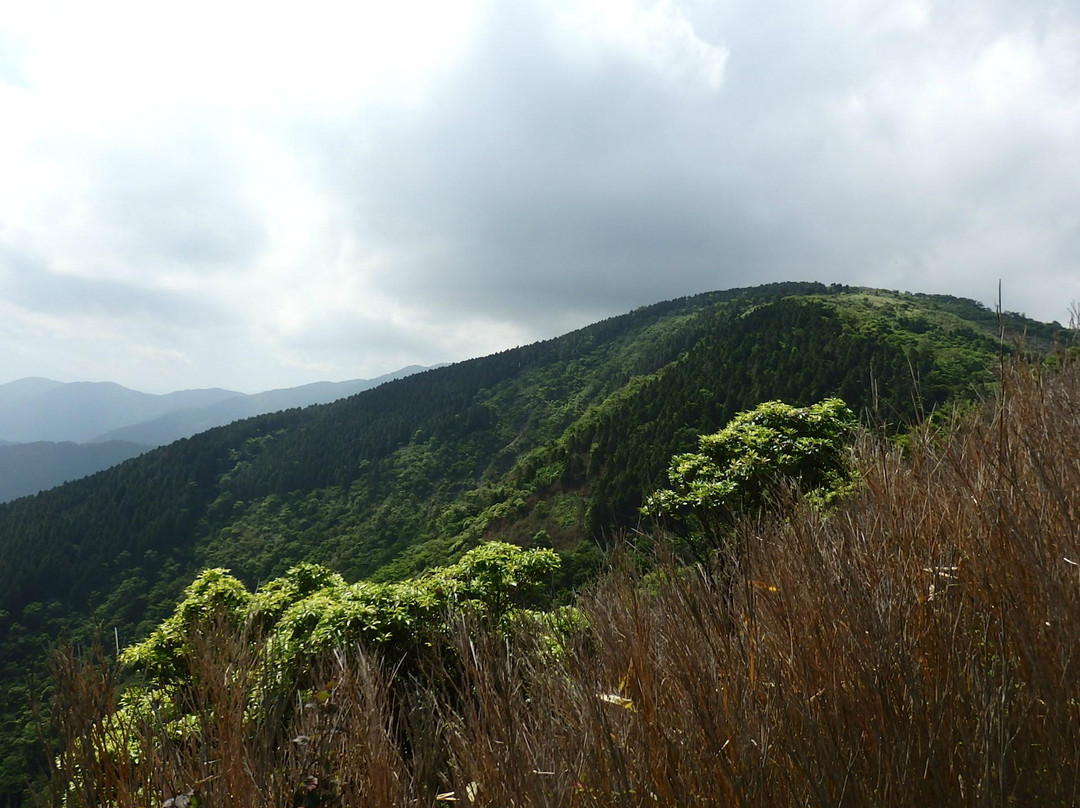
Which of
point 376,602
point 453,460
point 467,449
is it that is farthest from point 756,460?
point 467,449

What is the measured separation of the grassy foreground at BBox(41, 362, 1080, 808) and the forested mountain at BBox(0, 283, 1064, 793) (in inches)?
1017

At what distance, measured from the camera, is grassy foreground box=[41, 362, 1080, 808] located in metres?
1.29

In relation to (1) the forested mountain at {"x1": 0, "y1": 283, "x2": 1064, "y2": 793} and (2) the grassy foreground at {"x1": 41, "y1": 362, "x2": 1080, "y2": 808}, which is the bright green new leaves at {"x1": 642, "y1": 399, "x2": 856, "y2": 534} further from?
(1) the forested mountain at {"x1": 0, "y1": 283, "x2": 1064, "y2": 793}

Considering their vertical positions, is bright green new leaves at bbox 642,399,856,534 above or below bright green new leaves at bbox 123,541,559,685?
above

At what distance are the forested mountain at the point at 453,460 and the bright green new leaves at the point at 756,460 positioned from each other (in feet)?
54.0

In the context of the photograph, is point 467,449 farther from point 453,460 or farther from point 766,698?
point 766,698

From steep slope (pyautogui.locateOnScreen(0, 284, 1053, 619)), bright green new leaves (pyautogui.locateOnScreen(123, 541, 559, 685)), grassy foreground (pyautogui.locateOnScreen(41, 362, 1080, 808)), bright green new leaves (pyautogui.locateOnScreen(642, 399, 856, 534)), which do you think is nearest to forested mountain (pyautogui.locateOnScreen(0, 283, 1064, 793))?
steep slope (pyautogui.locateOnScreen(0, 284, 1053, 619))

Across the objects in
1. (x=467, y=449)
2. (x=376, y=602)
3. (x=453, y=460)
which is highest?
(x=376, y=602)

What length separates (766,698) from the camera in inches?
58.0

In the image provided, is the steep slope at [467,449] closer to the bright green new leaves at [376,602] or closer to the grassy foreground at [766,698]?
the bright green new leaves at [376,602]

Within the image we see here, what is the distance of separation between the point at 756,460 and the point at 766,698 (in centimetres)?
960

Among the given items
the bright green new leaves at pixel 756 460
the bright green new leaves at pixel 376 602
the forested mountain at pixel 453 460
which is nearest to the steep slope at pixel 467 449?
the forested mountain at pixel 453 460

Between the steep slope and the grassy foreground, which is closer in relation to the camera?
the grassy foreground

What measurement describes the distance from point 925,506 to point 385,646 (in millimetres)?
6810
